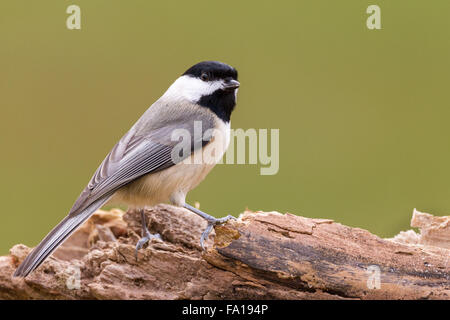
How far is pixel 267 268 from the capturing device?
2033mm

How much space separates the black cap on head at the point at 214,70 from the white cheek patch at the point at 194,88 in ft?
0.11

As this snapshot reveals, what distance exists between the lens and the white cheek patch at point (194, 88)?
2793 mm

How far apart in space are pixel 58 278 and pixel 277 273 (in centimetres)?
100

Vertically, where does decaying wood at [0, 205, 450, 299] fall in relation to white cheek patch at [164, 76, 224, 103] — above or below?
below

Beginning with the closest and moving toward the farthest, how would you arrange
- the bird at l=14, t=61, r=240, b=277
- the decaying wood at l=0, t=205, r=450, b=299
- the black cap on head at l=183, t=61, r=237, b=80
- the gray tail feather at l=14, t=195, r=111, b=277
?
the decaying wood at l=0, t=205, r=450, b=299 → the gray tail feather at l=14, t=195, r=111, b=277 → the bird at l=14, t=61, r=240, b=277 → the black cap on head at l=183, t=61, r=237, b=80

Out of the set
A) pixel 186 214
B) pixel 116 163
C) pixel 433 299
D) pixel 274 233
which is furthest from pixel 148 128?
pixel 433 299

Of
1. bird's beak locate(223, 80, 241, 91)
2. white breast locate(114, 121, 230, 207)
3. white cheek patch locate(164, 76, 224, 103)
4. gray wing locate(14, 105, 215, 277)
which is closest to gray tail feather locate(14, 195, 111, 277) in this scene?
gray wing locate(14, 105, 215, 277)

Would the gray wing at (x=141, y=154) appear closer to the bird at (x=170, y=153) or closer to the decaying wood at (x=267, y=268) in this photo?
the bird at (x=170, y=153)

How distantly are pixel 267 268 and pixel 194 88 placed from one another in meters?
1.17

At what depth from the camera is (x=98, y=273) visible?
2414mm

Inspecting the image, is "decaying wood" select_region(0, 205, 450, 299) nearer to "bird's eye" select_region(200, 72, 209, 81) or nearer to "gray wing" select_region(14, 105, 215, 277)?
"gray wing" select_region(14, 105, 215, 277)

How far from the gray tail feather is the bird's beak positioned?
2.72 feet

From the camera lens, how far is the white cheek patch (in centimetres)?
279

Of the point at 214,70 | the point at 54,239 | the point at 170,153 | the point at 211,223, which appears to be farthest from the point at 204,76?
the point at 54,239
